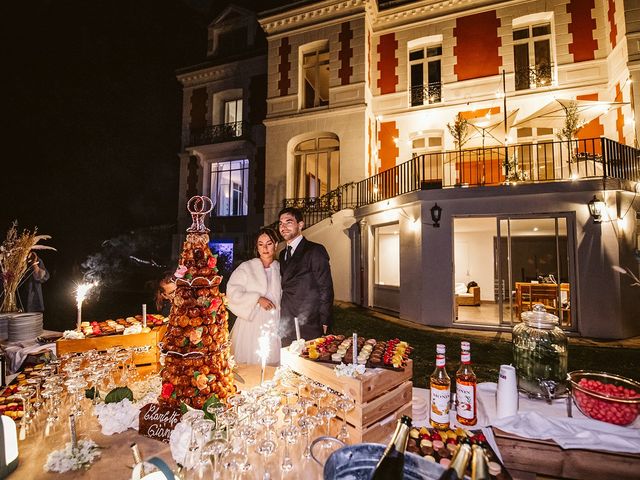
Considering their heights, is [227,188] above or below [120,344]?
above

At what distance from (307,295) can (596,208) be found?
26.2 feet

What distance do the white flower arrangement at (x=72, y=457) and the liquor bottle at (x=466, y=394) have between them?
81.9 inches

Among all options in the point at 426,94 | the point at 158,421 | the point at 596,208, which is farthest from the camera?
the point at 426,94

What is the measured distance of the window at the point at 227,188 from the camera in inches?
678

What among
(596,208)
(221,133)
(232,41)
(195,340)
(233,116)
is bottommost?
(195,340)

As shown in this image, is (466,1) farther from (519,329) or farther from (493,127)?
(519,329)

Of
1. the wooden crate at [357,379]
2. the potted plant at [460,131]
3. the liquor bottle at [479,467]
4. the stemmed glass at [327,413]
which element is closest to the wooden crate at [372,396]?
the wooden crate at [357,379]

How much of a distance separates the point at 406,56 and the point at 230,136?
9.14 m

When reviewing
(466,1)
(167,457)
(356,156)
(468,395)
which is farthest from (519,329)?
(466,1)

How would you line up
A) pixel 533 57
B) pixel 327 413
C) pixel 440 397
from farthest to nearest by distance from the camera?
1. pixel 533 57
2. pixel 440 397
3. pixel 327 413

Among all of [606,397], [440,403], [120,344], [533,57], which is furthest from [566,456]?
[533,57]

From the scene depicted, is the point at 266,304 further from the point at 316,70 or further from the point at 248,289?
the point at 316,70

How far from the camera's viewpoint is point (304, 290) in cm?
377

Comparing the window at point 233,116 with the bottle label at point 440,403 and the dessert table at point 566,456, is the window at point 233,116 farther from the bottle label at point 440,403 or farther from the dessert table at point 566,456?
the dessert table at point 566,456
